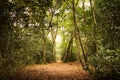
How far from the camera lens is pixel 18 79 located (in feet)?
30.0

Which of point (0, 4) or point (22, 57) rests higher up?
point (0, 4)

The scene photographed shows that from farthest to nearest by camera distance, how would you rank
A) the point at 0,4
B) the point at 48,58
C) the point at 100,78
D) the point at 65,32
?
1. the point at 65,32
2. the point at 48,58
3. the point at 100,78
4. the point at 0,4

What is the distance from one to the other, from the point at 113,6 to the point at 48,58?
17.4m

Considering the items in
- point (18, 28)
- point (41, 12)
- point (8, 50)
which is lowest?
point (8, 50)

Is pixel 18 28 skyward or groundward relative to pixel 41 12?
groundward

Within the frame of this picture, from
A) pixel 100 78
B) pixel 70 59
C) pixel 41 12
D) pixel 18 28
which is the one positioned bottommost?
pixel 70 59

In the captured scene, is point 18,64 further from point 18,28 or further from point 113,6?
point 113,6

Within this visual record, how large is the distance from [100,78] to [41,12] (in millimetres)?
4720

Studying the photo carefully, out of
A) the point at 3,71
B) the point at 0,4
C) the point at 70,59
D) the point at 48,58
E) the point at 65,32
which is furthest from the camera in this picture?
the point at 65,32

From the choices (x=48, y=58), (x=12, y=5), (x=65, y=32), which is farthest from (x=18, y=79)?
(x=65, y=32)

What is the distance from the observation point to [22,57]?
Result: 9.73 metres

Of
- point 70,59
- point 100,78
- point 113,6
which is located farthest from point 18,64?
point 70,59

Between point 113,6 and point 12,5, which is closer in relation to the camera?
point 12,5

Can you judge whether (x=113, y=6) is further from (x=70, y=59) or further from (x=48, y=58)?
(x=70, y=59)
